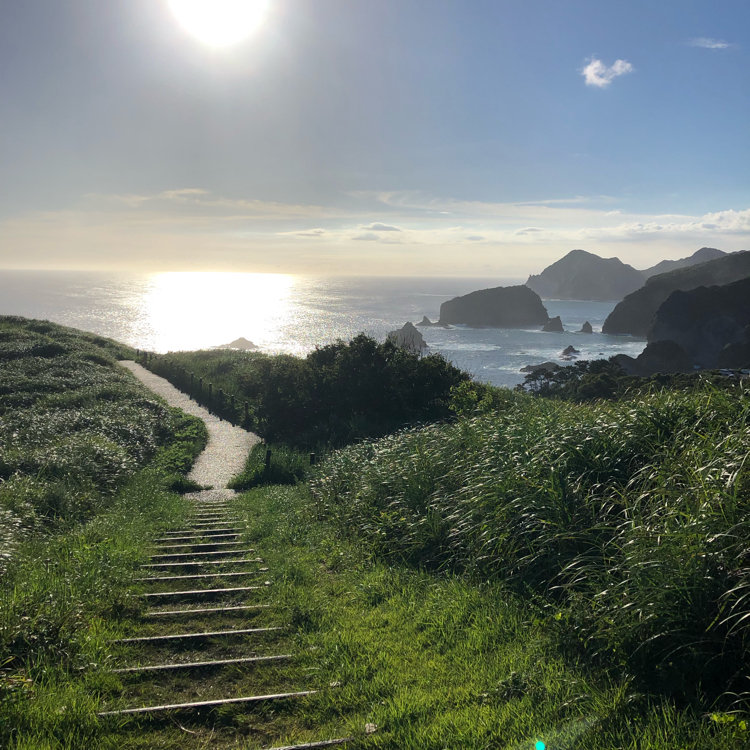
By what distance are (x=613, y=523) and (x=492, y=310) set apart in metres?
173

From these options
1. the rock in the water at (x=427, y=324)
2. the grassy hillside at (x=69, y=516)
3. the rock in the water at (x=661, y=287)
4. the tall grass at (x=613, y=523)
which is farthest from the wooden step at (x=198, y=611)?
the rock in the water at (x=427, y=324)

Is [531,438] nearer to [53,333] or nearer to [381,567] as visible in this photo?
[381,567]

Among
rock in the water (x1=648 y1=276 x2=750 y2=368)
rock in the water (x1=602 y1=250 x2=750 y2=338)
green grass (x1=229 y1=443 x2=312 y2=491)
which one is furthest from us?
rock in the water (x1=602 y1=250 x2=750 y2=338)

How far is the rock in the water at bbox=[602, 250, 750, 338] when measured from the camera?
140250 millimetres

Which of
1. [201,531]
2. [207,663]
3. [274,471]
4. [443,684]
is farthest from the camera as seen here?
[274,471]

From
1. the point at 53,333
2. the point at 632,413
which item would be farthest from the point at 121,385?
the point at 632,413

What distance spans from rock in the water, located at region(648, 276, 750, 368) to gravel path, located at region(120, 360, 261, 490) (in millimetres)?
91163

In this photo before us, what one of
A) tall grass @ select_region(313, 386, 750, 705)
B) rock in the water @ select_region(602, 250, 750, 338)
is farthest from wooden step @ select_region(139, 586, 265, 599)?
rock in the water @ select_region(602, 250, 750, 338)

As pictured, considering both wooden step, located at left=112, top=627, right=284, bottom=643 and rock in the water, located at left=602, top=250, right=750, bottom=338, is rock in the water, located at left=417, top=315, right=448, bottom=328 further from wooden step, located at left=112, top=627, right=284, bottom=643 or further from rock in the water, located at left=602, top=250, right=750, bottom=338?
wooden step, located at left=112, top=627, right=284, bottom=643

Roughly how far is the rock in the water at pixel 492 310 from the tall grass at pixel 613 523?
16667 centimetres

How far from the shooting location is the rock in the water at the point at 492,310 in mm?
172875

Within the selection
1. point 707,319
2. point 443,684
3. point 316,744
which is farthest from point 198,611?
→ point 707,319

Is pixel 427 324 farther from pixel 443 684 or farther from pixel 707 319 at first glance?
pixel 443 684

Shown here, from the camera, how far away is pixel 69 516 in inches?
427
